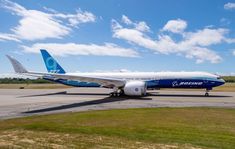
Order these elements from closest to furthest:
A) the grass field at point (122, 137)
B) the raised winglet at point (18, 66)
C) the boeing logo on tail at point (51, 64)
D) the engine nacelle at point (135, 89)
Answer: the grass field at point (122, 137), the raised winglet at point (18, 66), the engine nacelle at point (135, 89), the boeing logo on tail at point (51, 64)

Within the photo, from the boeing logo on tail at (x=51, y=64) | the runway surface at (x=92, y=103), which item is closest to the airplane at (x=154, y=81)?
the runway surface at (x=92, y=103)

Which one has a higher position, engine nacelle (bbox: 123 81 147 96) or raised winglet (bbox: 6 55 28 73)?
raised winglet (bbox: 6 55 28 73)

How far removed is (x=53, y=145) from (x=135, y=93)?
2227 cm

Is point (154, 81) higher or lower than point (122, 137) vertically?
higher

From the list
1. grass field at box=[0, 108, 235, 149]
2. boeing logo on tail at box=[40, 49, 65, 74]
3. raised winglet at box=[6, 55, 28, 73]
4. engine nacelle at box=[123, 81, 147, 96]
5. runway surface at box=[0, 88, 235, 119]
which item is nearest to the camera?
grass field at box=[0, 108, 235, 149]

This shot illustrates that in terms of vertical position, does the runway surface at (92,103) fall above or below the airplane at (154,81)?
below

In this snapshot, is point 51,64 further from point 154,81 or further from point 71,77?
point 154,81

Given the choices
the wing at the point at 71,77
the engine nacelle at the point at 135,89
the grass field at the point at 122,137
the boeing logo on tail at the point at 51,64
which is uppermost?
the boeing logo on tail at the point at 51,64

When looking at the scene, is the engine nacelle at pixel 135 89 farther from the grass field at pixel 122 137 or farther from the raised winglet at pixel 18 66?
the grass field at pixel 122 137

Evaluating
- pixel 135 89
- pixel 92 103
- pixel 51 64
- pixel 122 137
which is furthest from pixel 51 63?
pixel 122 137

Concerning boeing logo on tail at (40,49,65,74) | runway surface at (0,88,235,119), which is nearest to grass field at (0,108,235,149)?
runway surface at (0,88,235,119)

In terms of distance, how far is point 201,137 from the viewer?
9.52 meters

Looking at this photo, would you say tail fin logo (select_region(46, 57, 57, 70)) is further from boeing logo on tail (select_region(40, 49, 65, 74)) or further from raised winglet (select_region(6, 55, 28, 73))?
raised winglet (select_region(6, 55, 28, 73))

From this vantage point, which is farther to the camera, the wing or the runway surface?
the wing
